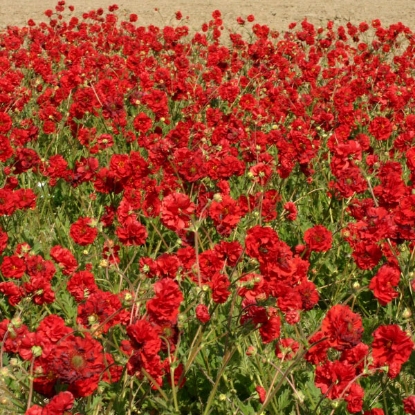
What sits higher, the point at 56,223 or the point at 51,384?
the point at 51,384

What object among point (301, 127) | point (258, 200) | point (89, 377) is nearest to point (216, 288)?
point (89, 377)

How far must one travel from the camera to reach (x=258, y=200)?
348cm

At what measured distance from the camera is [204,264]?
7.88ft

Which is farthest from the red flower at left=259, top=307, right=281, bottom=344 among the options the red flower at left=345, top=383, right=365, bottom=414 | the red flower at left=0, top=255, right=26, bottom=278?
the red flower at left=0, top=255, right=26, bottom=278

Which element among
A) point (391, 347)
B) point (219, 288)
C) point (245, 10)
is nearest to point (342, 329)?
point (391, 347)

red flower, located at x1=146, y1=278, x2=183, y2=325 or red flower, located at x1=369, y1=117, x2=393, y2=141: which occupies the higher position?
red flower, located at x1=369, y1=117, x2=393, y2=141

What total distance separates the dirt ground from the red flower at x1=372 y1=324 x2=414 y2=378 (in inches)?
476

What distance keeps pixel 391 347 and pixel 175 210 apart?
1.02m

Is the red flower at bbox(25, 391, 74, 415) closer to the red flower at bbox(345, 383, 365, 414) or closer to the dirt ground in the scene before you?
the red flower at bbox(345, 383, 365, 414)

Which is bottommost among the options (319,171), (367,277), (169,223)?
(367,277)

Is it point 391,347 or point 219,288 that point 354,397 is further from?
point 219,288

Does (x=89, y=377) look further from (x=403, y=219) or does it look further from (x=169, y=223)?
(x=403, y=219)

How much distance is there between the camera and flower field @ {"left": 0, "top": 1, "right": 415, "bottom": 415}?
1.99 metres

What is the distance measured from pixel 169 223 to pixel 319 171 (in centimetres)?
282
